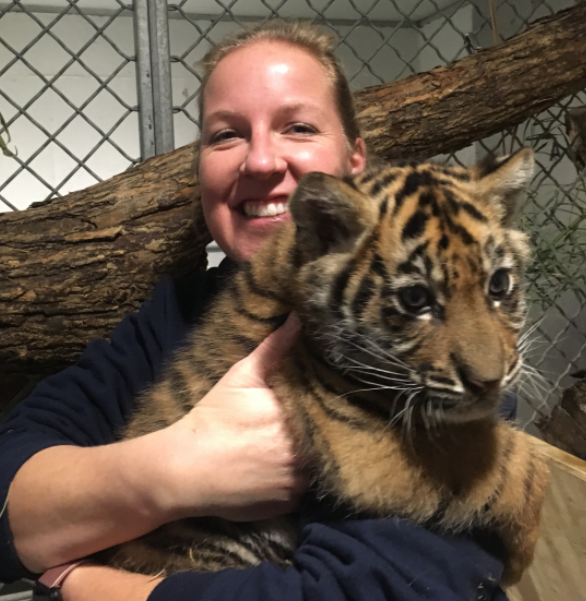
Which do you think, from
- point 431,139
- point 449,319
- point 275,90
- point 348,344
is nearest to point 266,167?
point 275,90

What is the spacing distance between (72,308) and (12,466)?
768 millimetres

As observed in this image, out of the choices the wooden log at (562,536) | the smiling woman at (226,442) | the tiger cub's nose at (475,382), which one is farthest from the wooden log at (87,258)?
the wooden log at (562,536)

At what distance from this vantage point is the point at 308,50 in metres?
1.47

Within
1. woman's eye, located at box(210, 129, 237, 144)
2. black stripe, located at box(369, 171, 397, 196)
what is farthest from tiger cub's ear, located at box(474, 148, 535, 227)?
woman's eye, located at box(210, 129, 237, 144)

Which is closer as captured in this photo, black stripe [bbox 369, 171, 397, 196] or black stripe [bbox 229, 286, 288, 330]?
black stripe [bbox 369, 171, 397, 196]

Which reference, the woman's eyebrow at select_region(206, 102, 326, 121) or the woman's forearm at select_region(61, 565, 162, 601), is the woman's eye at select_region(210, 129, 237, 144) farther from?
the woman's forearm at select_region(61, 565, 162, 601)

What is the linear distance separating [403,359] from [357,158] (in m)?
0.82

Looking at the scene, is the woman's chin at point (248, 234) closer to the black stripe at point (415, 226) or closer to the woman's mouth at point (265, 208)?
the woman's mouth at point (265, 208)

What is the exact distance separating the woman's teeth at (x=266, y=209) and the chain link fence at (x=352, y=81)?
1.31 m

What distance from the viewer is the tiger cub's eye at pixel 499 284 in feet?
2.92

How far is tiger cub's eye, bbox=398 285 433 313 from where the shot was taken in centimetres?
86

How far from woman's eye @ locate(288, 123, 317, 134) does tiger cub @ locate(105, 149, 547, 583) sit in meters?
0.37

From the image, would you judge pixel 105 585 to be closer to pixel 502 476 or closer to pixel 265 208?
pixel 502 476

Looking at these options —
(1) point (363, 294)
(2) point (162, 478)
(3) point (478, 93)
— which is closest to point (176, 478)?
(2) point (162, 478)
